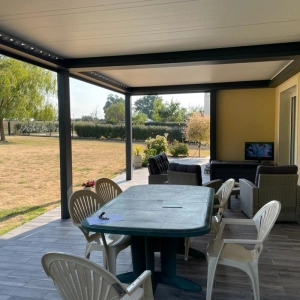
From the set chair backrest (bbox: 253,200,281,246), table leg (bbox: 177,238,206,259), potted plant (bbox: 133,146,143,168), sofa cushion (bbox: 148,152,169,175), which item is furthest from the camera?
potted plant (bbox: 133,146,143,168)

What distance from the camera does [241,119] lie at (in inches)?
312

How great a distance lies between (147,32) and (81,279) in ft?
9.00

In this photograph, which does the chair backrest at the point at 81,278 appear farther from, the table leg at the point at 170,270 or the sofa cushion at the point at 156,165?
the sofa cushion at the point at 156,165

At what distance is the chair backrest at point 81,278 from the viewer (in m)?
1.47

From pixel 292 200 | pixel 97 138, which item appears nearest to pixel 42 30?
pixel 292 200

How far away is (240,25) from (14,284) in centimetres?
348

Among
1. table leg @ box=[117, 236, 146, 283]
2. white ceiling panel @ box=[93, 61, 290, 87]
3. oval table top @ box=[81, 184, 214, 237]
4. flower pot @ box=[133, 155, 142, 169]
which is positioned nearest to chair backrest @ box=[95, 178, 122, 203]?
oval table top @ box=[81, 184, 214, 237]

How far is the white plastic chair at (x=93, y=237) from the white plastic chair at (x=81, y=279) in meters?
0.91

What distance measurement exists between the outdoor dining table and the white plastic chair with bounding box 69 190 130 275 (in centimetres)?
17

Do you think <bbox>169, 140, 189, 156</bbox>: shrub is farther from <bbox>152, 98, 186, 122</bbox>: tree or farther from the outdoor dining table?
the outdoor dining table

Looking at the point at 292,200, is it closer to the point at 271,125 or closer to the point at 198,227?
the point at 198,227

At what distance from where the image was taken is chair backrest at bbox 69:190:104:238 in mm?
2811

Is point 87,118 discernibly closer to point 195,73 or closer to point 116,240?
point 195,73

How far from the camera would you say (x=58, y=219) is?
4914 millimetres
